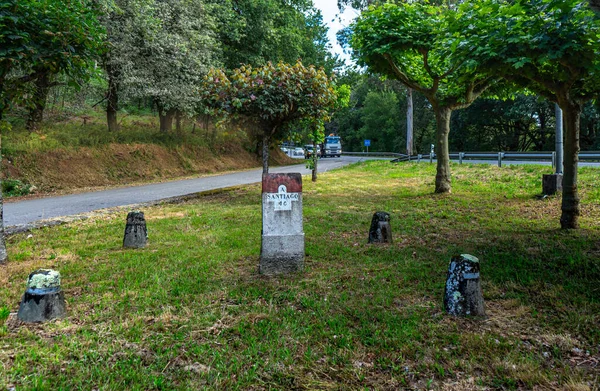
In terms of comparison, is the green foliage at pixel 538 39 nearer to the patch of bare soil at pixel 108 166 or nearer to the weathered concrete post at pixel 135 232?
the weathered concrete post at pixel 135 232

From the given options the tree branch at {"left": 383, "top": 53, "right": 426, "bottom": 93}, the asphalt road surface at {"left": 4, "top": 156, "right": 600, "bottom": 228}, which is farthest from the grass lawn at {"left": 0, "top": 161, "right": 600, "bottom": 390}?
the tree branch at {"left": 383, "top": 53, "right": 426, "bottom": 93}

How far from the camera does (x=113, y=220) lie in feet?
28.0

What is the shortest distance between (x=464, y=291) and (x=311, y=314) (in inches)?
59.7

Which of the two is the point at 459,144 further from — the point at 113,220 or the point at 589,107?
the point at 113,220

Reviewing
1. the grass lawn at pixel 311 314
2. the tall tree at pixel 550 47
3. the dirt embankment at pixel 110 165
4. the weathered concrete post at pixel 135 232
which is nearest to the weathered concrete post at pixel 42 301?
the grass lawn at pixel 311 314

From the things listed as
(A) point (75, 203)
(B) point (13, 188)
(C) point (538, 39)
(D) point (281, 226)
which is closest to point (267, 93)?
(D) point (281, 226)

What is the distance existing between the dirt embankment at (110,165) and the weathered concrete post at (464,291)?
14445mm

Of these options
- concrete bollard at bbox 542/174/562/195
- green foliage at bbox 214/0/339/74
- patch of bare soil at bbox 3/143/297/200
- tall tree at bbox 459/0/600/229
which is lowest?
concrete bollard at bbox 542/174/562/195

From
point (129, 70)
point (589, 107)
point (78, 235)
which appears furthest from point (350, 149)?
point (78, 235)

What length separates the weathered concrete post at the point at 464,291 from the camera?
3.85m

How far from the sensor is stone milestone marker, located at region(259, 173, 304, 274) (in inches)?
205

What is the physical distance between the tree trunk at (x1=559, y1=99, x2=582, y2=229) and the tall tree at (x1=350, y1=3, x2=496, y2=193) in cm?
267

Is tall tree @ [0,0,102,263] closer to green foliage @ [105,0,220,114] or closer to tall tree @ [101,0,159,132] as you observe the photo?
green foliage @ [105,0,220,114]

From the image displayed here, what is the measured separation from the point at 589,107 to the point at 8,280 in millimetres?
31107
